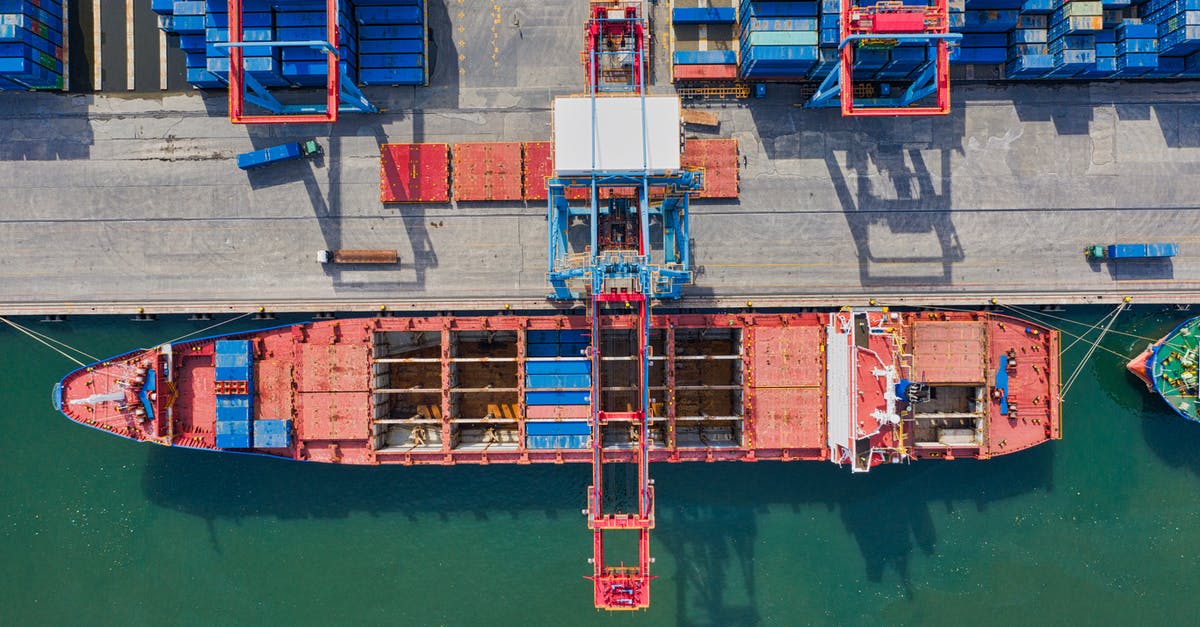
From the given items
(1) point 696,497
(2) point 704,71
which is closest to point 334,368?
(1) point 696,497

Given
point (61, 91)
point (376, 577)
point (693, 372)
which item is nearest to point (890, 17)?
point (693, 372)

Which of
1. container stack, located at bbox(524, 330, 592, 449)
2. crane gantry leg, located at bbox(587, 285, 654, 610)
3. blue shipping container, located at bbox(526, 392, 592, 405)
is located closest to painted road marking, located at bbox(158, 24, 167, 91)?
container stack, located at bbox(524, 330, 592, 449)

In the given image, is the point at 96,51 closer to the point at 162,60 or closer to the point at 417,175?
the point at 162,60

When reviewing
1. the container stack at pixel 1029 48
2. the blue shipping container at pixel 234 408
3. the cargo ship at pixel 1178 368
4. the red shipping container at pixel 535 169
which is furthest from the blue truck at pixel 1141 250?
the blue shipping container at pixel 234 408

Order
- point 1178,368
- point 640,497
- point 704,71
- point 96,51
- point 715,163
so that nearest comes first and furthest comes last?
1. point 640,497
2. point 1178,368
3. point 704,71
4. point 715,163
5. point 96,51

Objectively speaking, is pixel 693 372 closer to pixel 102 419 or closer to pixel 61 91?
pixel 102 419

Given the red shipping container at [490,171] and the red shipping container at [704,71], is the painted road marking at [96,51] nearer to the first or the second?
the red shipping container at [490,171]
